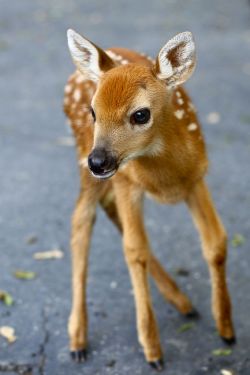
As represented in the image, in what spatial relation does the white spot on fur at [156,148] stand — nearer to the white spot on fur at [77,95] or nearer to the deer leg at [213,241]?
the deer leg at [213,241]

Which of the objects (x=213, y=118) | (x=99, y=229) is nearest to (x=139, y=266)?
(x=99, y=229)

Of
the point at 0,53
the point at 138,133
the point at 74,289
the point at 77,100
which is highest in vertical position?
the point at 138,133

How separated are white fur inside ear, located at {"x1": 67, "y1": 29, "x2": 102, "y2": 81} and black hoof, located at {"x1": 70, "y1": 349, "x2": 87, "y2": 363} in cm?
160

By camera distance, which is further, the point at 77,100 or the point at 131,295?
the point at 131,295

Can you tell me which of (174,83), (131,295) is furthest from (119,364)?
(174,83)

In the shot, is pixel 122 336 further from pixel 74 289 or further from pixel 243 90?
pixel 243 90

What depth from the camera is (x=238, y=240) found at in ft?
18.7

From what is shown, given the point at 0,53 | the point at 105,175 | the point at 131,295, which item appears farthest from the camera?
the point at 0,53

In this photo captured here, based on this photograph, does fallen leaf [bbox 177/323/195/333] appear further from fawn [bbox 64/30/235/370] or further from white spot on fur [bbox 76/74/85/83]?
white spot on fur [bbox 76/74/85/83]

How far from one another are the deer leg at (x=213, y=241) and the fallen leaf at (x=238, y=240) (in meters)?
1.12

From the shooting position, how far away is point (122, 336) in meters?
4.80

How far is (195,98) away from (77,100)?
13.4 feet

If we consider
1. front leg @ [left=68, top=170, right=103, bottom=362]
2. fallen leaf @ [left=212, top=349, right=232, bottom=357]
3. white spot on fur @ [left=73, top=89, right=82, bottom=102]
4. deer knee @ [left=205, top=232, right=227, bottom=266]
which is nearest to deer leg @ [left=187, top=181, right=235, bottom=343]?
deer knee @ [left=205, top=232, right=227, bottom=266]

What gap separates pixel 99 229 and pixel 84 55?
220cm
